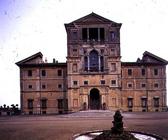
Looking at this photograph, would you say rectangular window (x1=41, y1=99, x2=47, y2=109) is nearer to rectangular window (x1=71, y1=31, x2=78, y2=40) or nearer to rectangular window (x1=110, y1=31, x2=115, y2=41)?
rectangular window (x1=71, y1=31, x2=78, y2=40)

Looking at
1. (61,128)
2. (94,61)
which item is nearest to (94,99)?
(94,61)

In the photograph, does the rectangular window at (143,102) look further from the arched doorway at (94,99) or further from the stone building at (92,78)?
the arched doorway at (94,99)

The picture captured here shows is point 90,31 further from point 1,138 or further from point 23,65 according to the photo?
point 1,138

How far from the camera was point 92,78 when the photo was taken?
2032 inches

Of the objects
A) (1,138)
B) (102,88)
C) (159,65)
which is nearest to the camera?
(1,138)

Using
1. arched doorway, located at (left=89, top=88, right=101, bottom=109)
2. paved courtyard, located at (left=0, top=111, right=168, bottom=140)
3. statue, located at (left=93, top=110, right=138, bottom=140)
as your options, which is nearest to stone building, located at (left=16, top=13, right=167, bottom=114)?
arched doorway, located at (left=89, top=88, right=101, bottom=109)

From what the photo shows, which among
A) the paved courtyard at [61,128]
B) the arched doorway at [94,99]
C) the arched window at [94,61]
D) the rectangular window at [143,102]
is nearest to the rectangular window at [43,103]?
the arched doorway at [94,99]

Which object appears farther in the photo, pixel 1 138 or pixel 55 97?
pixel 55 97

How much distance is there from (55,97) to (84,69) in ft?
25.8

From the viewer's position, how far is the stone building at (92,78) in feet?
169

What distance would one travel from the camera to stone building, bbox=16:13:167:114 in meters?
51.6

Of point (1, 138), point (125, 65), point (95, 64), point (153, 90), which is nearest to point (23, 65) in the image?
point (95, 64)

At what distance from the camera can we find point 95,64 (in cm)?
5247

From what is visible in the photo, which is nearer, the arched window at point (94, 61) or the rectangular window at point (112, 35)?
the arched window at point (94, 61)
